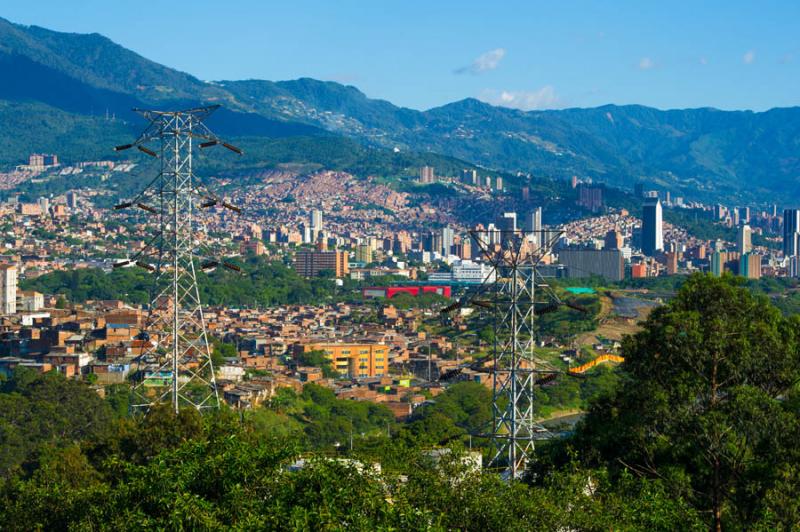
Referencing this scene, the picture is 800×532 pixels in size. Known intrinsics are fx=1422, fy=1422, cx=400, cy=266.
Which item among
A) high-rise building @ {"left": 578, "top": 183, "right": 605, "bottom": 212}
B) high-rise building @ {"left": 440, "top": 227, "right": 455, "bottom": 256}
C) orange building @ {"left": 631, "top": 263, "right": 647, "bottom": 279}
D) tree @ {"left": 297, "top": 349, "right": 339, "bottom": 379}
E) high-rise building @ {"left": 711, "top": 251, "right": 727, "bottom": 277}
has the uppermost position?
high-rise building @ {"left": 578, "top": 183, "right": 605, "bottom": 212}

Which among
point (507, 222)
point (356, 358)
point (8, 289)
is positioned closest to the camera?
point (356, 358)

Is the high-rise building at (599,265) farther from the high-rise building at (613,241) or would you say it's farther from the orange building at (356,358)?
the orange building at (356,358)

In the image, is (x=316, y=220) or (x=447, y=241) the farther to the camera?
(x=316, y=220)

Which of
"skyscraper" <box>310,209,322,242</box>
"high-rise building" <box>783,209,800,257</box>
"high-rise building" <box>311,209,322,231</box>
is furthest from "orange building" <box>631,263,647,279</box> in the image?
"high-rise building" <box>311,209,322,231</box>

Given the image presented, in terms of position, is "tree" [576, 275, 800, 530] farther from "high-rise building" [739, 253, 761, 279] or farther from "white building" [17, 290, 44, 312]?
"high-rise building" [739, 253, 761, 279]

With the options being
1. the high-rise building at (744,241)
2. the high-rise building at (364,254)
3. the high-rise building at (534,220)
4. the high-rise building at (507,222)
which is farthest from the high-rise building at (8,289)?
the high-rise building at (534,220)

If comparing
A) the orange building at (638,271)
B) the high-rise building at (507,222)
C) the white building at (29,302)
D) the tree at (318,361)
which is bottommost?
the tree at (318,361)

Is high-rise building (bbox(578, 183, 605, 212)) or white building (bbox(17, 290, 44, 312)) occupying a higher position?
high-rise building (bbox(578, 183, 605, 212))

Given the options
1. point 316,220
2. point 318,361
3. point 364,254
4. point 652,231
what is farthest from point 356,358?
point 652,231

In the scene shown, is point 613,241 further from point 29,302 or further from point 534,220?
point 29,302

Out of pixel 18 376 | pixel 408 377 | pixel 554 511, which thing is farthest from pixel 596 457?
pixel 408 377
